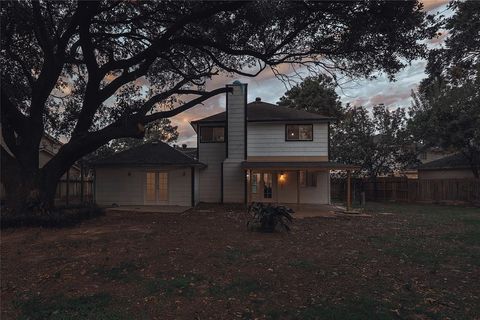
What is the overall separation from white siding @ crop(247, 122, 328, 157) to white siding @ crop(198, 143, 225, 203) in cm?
199

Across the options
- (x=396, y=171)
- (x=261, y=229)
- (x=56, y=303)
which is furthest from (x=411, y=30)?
(x=396, y=171)

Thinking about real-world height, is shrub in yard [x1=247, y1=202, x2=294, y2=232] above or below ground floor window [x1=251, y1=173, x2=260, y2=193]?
below

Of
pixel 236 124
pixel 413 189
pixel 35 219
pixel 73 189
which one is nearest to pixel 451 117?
pixel 413 189

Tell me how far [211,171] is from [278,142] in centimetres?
451

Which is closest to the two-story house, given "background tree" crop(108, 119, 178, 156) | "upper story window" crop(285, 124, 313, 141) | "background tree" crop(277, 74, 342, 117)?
"upper story window" crop(285, 124, 313, 141)

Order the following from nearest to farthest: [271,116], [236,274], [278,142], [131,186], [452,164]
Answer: [236,274], [131,186], [278,142], [271,116], [452,164]

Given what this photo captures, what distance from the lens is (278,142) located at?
2014 cm

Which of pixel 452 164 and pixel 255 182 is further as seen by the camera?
pixel 452 164

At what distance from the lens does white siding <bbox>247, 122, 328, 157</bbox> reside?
19750 mm

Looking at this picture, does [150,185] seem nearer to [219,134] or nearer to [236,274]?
[219,134]

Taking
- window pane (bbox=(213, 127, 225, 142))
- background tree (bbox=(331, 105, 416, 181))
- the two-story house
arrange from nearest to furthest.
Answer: the two-story house < window pane (bbox=(213, 127, 225, 142)) < background tree (bbox=(331, 105, 416, 181))

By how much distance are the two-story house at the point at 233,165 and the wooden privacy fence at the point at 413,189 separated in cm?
688

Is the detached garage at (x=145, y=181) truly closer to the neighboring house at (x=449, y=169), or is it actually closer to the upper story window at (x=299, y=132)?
the upper story window at (x=299, y=132)

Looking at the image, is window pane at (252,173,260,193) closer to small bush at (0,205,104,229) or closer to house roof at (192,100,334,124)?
house roof at (192,100,334,124)
